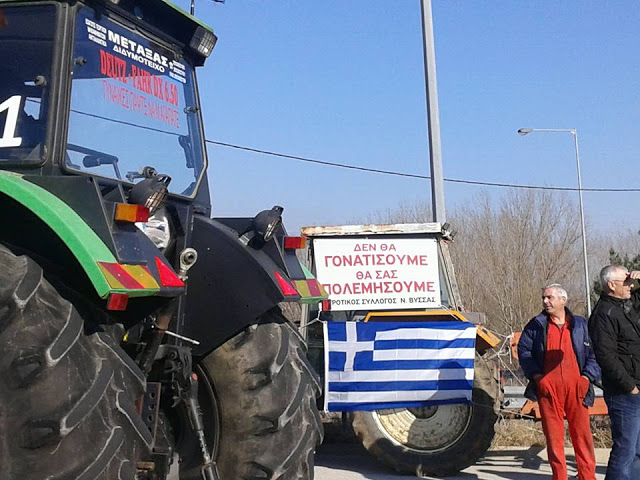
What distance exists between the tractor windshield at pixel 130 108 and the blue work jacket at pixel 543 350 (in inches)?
137

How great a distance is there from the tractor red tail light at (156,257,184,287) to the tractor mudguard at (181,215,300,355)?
2.47ft

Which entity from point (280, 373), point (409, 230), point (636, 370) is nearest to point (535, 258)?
point (409, 230)

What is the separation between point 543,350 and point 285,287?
131 inches

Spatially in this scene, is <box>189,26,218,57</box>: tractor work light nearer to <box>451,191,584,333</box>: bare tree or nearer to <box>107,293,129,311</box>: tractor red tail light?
<box>107,293,129,311</box>: tractor red tail light

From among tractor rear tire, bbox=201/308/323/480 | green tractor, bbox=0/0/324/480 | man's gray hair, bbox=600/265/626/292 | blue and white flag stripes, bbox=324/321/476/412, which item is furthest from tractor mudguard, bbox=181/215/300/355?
blue and white flag stripes, bbox=324/321/476/412

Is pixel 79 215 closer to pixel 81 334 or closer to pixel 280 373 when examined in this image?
pixel 81 334

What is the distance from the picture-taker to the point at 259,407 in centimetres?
414

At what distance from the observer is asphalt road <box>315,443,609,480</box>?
299 inches

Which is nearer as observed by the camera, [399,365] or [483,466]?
[399,365]

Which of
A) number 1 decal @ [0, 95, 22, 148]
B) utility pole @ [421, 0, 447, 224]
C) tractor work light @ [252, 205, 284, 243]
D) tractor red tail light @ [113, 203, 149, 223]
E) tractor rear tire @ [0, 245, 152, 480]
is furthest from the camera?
utility pole @ [421, 0, 447, 224]

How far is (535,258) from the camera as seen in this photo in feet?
101

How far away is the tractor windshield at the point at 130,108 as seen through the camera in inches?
146

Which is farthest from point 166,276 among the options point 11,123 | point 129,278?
Result: point 11,123

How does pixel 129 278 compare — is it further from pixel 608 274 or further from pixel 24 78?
pixel 608 274
